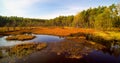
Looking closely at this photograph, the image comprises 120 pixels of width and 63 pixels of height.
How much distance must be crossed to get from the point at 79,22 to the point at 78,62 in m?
94.9

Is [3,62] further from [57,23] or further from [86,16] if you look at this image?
[57,23]

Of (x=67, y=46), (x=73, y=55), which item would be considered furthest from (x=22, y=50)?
(x=67, y=46)

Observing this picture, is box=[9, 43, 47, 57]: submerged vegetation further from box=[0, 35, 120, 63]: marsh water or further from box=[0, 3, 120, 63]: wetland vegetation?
box=[0, 35, 120, 63]: marsh water

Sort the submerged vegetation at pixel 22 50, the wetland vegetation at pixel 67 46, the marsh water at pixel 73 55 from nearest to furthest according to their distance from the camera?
the marsh water at pixel 73 55 → the wetland vegetation at pixel 67 46 → the submerged vegetation at pixel 22 50

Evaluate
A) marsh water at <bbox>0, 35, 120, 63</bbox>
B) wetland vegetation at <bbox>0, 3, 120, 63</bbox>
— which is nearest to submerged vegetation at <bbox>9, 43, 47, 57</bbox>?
wetland vegetation at <bbox>0, 3, 120, 63</bbox>

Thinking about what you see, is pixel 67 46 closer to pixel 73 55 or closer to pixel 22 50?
pixel 73 55

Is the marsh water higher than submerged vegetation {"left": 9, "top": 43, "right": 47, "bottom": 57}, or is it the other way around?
submerged vegetation {"left": 9, "top": 43, "right": 47, "bottom": 57}

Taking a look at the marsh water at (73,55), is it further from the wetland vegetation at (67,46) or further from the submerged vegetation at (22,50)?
the submerged vegetation at (22,50)

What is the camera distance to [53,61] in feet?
76.5

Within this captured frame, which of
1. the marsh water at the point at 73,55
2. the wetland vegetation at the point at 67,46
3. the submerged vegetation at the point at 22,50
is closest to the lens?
the marsh water at the point at 73,55

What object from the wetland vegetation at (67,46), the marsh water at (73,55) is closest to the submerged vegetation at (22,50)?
the wetland vegetation at (67,46)

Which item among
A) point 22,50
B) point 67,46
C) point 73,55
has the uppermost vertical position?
point 22,50

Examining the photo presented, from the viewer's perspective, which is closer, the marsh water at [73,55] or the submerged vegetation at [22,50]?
the marsh water at [73,55]

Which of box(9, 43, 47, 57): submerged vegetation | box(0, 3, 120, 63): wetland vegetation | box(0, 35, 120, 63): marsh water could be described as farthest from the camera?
box(9, 43, 47, 57): submerged vegetation
